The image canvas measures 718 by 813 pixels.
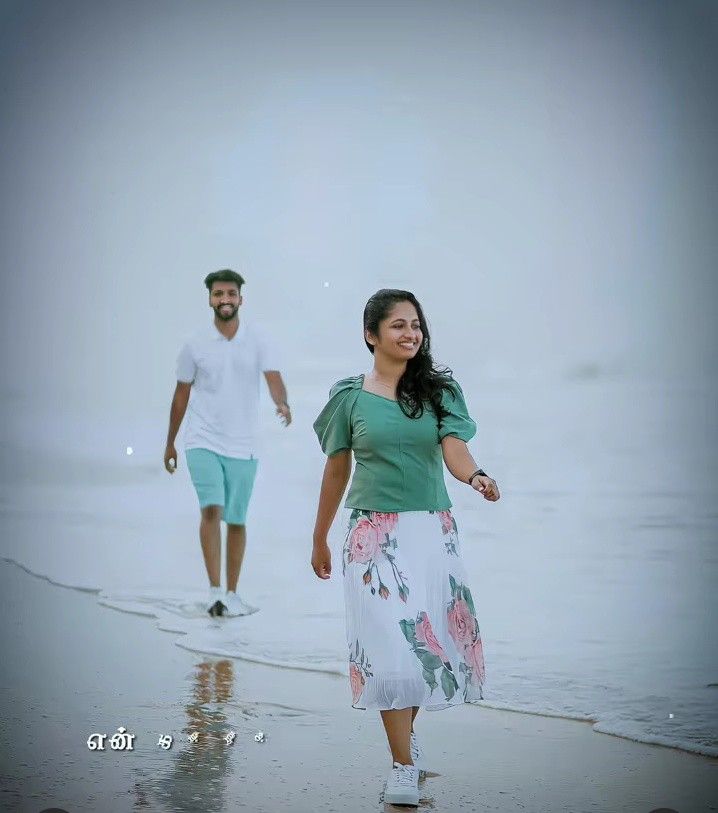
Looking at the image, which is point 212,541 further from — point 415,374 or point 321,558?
point 415,374

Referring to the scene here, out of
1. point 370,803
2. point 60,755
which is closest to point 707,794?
point 370,803

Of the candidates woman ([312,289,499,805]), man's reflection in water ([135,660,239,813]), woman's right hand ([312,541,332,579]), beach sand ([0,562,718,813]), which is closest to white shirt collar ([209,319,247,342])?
beach sand ([0,562,718,813])

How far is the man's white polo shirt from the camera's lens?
19.1 ft

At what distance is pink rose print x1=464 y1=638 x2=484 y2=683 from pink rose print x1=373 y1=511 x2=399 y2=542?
1.18 feet

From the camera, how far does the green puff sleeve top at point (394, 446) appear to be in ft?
11.6

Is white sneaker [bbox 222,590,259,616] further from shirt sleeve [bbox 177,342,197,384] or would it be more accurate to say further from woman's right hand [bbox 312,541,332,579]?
woman's right hand [bbox 312,541,332,579]

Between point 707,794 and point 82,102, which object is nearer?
point 707,794

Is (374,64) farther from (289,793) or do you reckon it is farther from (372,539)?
(289,793)

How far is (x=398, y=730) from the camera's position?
11.3 feet

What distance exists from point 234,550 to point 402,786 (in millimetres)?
2566

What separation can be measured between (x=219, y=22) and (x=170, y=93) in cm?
35

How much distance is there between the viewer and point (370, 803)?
337 centimetres

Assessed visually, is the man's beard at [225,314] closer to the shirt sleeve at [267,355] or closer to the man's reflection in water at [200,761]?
the shirt sleeve at [267,355]

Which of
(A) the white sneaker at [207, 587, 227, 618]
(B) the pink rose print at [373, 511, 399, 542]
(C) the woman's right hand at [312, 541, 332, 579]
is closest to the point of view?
(B) the pink rose print at [373, 511, 399, 542]
